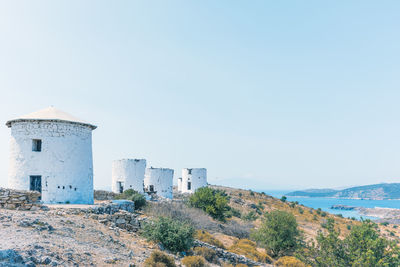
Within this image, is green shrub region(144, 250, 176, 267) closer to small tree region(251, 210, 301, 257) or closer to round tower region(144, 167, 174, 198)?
small tree region(251, 210, 301, 257)

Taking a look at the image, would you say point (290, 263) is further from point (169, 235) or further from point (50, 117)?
point (50, 117)

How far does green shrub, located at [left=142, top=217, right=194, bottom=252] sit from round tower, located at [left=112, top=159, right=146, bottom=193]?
1705 cm

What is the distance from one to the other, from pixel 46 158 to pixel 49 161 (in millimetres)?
240

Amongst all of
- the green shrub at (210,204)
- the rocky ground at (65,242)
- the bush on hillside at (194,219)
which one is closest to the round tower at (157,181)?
the green shrub at (210,204)

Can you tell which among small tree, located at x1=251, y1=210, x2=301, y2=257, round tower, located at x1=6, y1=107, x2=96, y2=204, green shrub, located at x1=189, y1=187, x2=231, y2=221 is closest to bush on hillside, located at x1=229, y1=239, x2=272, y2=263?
small tree, located at x1=251, y1=210, x2=301, y2=257

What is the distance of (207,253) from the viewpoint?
41.5ft

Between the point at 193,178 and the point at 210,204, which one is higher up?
the point at 193,178

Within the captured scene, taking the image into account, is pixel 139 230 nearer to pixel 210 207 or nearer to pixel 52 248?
pixel 52 248

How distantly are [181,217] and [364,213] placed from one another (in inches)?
3816

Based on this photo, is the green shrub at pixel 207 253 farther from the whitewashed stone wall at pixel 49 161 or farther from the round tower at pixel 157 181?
the round tower at pixel 157 181

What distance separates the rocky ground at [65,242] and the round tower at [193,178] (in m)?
32.2

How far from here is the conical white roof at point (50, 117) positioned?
55.2ft

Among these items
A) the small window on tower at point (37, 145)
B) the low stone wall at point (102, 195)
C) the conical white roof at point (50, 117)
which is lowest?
the low stone wall at point (102, 195)

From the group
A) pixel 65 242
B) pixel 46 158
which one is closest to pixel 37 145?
pixel 46 158
